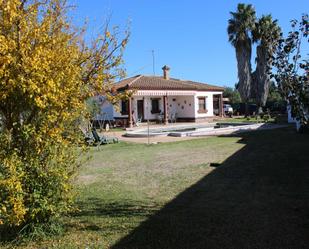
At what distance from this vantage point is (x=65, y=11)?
233 inches

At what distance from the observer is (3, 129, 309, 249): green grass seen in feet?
17.9

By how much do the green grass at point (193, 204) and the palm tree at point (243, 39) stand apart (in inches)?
1264

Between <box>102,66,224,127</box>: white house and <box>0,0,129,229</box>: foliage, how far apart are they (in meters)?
27.3

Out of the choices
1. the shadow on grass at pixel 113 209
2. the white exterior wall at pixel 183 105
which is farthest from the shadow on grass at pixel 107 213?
the white exterior wall at pixel 183 105

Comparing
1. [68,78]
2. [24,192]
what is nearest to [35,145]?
[24,192]

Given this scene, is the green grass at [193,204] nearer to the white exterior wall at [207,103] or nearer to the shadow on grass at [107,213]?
the shadow on grass at [107,213]

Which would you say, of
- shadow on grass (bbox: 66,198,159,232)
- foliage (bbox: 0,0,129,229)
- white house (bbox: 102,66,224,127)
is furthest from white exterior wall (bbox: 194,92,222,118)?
foliage (bbox: 0,0,129,229)

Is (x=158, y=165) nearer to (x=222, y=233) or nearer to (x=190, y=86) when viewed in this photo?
(x=222, y=233)

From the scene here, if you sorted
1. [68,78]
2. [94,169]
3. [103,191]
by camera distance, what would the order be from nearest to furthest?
1. [68,78]
2. [103,191]
3. [94,169]

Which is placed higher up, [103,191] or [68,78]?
[68,78]

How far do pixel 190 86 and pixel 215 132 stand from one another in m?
14.6

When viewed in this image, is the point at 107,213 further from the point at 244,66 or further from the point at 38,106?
the point at 244,66

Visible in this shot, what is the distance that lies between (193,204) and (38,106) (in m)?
4.02

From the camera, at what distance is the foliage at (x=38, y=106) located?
472 centimetres
